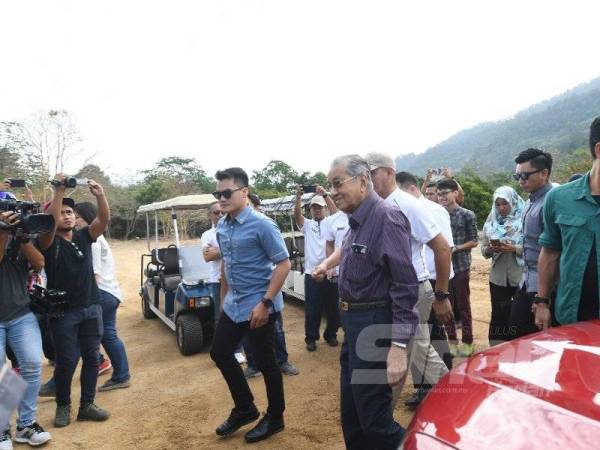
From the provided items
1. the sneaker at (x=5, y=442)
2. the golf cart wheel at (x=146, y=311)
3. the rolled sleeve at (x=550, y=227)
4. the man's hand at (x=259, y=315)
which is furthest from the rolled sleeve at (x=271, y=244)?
the golf cart wheel at (x=146, y=311)

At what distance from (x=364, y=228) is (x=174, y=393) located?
3.20 meters

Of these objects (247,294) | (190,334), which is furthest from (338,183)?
(190,334)

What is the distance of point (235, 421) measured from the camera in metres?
3.56

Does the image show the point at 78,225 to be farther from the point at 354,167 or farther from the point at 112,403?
the point at 354,167

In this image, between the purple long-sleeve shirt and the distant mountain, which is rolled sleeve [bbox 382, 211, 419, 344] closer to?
the purple long-sleeve shirt

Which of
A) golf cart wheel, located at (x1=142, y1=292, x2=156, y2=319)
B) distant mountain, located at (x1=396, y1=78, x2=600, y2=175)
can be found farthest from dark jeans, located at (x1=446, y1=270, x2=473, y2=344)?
distant mountain, located at (x1=396, y1=78, x2=600, y2=175)

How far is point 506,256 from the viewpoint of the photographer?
175 inches

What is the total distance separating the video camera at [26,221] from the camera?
310 centimetres

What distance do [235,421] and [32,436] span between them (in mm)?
1600

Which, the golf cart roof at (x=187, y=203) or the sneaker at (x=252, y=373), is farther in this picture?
the golf cart roof at (x=187, y=203)

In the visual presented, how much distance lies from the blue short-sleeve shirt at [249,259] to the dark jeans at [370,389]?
41.9 inches

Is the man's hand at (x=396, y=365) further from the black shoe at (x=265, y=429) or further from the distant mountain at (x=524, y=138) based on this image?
the distant mountain at (x=524, y=138)

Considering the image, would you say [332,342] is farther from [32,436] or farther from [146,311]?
[146,311]

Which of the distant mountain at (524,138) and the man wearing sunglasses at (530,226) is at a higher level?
the distant mountain at (524,138)
